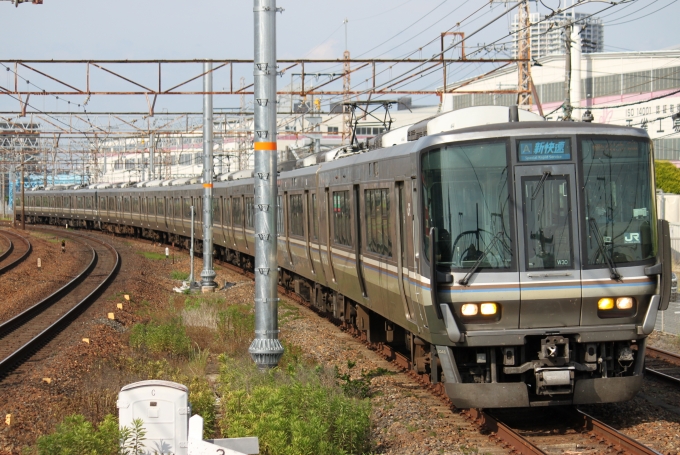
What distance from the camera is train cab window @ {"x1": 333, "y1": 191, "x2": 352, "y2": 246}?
486 inches

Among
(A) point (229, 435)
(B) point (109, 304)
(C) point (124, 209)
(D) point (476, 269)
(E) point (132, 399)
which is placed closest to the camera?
(E) point (132, 399)

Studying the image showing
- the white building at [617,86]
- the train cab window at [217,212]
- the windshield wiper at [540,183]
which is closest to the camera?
the windshield wiper at [540,183]

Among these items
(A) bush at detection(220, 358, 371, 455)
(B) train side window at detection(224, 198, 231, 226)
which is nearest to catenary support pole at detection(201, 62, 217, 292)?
(B) train side window at detection(224, 198, 231, 226)

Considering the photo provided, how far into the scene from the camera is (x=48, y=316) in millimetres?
17547

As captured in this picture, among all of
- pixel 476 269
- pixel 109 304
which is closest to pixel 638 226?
pixel 476 269

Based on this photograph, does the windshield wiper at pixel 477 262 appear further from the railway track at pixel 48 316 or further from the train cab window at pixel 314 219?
the train cab window at pixel 314 219

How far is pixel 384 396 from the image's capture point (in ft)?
31.1

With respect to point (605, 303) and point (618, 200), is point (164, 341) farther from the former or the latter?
point (618, 200)

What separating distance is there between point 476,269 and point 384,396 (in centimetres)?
240

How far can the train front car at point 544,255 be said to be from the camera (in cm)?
769

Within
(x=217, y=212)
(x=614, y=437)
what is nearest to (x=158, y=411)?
(x=614, y=437)

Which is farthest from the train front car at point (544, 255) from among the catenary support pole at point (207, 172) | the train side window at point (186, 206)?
the train side window at point (186, 206)

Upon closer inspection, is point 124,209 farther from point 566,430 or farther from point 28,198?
point 566,430

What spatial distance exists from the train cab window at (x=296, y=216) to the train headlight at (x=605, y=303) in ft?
29.2
